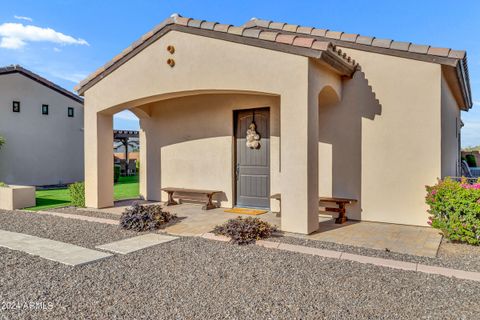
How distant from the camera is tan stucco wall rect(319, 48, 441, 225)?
23.7 ft

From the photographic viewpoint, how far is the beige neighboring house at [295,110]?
646 centimetres

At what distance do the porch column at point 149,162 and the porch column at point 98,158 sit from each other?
5.34 feet

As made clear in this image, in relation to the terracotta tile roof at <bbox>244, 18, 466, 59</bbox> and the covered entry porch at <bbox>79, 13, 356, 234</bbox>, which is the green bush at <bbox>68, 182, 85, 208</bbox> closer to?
the covered entry porch at <bbox>79, 13, 356, 234</bbox>

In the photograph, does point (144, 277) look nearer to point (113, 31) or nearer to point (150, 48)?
point (150, 48)

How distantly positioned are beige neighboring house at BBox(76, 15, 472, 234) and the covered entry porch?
30 mm

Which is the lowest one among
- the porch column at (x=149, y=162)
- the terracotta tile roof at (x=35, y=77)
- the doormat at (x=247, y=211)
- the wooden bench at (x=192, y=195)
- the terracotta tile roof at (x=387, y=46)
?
the doormat at (x=247, y=211)

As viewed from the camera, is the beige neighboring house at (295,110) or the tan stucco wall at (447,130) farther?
the tan stucco wall at (447,130)

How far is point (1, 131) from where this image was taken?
1644cm

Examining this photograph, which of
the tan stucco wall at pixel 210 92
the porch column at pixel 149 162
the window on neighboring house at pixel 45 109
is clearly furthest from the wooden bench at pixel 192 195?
the window on neighboring house at pixel 45 109

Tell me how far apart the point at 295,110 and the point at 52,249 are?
5.08 metres

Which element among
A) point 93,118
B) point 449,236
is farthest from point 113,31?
point 449,236

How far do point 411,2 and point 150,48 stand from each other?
8923 mm

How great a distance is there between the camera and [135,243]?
5.92 meters

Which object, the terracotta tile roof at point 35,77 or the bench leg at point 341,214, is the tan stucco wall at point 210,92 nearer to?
the bench leg at point 341,214
